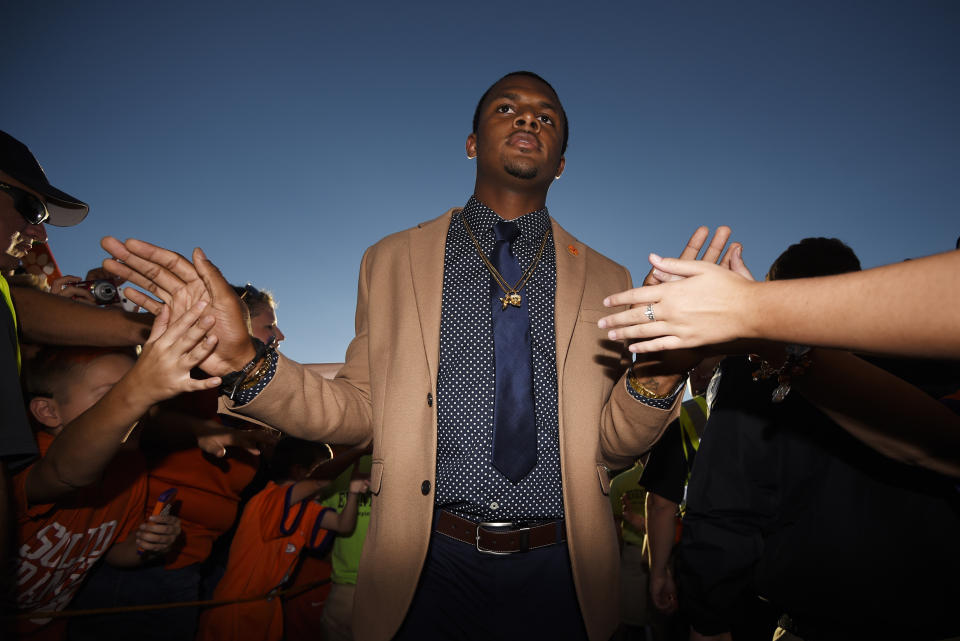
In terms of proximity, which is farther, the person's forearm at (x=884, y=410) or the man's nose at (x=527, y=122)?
the man's nose at (x=527, y=122)

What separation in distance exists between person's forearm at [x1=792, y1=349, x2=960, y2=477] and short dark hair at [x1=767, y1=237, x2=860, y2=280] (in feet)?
2.31

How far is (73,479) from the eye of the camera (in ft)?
6.86

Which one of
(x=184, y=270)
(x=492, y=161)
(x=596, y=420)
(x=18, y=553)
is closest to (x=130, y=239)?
(x=184, y=270)

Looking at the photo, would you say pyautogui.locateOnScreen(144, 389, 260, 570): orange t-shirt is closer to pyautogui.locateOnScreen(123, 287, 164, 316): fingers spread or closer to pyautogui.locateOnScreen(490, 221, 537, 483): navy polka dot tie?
pyautogui.locateOnScreen(123, 287, 164, 316): fingers spread

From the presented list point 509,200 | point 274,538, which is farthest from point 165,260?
point 274,538

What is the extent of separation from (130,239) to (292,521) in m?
3.39

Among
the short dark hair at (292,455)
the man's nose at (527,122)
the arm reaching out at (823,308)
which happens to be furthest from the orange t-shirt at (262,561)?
the arm reaching out at (823,308)

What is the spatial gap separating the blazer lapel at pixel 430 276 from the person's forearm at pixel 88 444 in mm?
1111

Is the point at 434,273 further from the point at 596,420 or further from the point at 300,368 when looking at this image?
the point at 596,420

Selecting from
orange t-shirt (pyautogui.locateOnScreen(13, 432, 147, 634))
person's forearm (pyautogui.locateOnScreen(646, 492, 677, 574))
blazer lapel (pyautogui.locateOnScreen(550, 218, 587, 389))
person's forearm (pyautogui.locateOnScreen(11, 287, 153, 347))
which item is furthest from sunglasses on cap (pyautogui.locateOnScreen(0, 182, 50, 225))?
person's forearm (pyautogui.locateOnScreen(646, 492, 677, 574))

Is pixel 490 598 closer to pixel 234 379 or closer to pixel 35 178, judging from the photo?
pixel 234 379

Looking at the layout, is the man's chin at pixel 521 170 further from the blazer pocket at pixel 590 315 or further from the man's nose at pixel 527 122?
the blazer pocket at pixel 590 315

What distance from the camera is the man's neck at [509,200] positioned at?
245 cm

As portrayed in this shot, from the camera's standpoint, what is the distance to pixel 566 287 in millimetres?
2180
